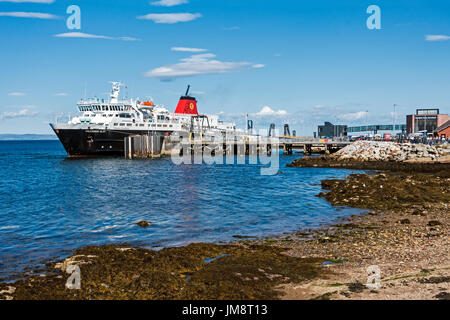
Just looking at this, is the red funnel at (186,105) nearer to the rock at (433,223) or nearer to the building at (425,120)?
the building at (425,120)

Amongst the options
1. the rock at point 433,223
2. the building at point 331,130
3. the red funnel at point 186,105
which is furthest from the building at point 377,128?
the rock at point 433,223

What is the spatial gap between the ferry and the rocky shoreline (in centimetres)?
5088

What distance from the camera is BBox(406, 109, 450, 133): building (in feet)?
297

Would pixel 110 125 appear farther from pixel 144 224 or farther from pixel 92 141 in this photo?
pixel 144 224

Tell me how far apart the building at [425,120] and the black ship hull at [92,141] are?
6727cm

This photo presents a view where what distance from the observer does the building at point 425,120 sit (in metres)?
90.4

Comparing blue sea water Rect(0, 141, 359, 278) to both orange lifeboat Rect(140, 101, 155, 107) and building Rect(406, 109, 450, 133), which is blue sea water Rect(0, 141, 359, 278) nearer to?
orange lifeboat Rect(140, 101, 155, 107)

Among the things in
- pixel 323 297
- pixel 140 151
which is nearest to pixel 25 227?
pixel 323 297

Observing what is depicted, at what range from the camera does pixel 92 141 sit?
6134cm

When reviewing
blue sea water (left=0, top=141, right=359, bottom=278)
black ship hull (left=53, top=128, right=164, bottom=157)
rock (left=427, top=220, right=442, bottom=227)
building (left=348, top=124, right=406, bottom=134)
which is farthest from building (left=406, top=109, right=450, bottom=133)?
rock (left=427, top=220, right=442, bottom=227)

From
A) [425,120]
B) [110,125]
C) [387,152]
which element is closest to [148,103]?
[110,125]

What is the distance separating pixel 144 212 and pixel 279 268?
1196 cm
